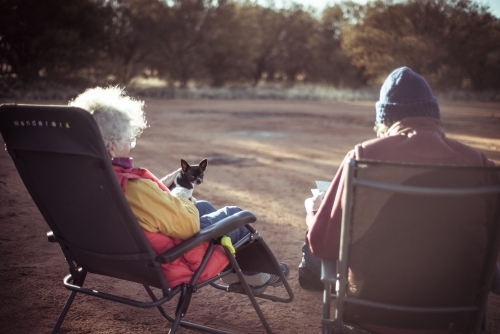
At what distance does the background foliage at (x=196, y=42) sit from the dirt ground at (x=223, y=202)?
26.2ft

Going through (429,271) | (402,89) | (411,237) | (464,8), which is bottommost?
(429,271)

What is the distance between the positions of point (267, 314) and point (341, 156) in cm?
668

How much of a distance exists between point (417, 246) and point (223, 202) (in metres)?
4.58

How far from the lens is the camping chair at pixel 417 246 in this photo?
196 cm

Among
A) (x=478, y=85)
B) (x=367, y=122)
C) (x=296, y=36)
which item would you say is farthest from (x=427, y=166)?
(x=296, y=36)

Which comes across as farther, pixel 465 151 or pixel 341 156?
pixel 341 156

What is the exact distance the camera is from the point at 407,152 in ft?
7.38

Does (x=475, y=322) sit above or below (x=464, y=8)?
below

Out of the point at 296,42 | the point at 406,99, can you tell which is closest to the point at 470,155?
the point at 406,99

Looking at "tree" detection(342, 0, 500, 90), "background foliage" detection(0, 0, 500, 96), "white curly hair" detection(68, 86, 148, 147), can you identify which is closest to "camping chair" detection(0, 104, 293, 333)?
"white curly hair" detection(68, 86, 148, 147)

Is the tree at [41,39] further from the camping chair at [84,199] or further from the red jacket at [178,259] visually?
the red jacket at [178,259]

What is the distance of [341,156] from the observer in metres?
9.97

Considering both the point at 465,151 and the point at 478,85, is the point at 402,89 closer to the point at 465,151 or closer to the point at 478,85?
the point at 465,151

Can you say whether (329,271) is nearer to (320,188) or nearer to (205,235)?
(205,235)
